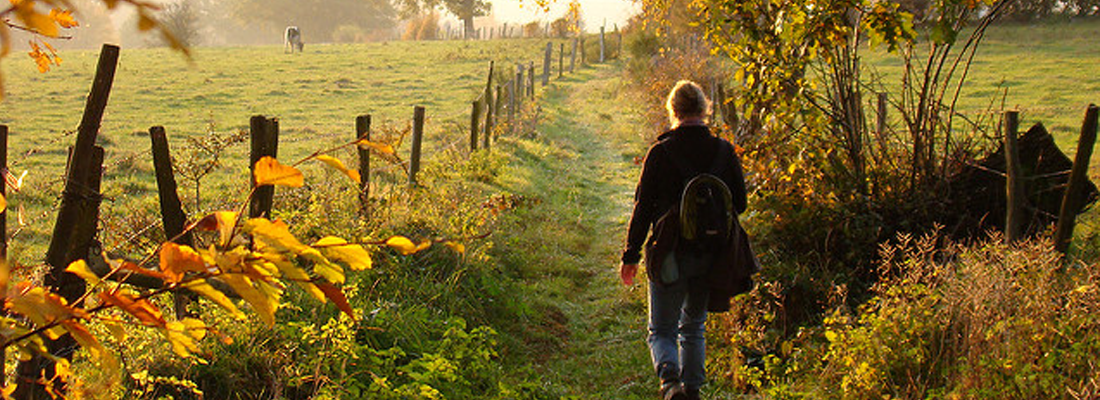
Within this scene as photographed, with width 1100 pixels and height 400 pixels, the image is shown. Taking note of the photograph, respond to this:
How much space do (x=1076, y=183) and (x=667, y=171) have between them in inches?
121

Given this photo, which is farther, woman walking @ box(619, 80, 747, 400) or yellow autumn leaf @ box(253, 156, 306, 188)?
woman walking @ box(619, 80, 747, 400)

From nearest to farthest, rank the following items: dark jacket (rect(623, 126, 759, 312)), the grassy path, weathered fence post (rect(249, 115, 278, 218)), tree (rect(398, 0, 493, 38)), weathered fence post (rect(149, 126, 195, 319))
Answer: weathered fence post (rect(149, 126, 195, 319))
dark jacket (rect(623, 126, 759, 312))
weathered fence post (rect(249, 115, 278, 218))
the grassy path
tree (rect(398, 0, 493, 38))

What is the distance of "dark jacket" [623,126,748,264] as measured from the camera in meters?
4.38

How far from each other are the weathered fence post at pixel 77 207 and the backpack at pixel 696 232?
2543 mm

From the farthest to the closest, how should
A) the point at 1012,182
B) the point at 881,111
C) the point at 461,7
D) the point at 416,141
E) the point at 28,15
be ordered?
the point at 461,7 → the point at 416,141 → the point at 881,111 → the point at 1012,182 → the point at 28,15

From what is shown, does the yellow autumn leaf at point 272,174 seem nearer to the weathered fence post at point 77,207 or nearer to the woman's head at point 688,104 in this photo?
the weathered fence post at point 77,207

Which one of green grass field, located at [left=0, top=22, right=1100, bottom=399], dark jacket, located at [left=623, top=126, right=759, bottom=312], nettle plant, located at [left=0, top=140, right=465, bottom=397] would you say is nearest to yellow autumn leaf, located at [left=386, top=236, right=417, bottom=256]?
nettle plant, located at [left=0, top=140, right=465, bottom=397]

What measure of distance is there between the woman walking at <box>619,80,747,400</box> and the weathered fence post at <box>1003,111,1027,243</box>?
8.18ft

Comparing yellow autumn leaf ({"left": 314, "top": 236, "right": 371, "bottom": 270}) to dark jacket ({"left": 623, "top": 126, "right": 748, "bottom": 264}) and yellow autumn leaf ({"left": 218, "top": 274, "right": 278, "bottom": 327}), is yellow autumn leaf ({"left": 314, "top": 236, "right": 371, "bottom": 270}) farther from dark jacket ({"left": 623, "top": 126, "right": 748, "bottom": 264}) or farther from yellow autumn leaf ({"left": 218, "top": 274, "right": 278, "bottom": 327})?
dark jacket ({"left": 623, "top": 126, "right": 748, "bottom": 264})

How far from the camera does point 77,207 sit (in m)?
2.46

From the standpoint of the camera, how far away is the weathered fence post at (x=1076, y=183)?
5.57 metres

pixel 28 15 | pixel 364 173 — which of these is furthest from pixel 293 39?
pixel 28 15

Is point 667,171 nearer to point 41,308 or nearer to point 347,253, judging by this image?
point 347,253

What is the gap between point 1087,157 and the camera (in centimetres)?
555
